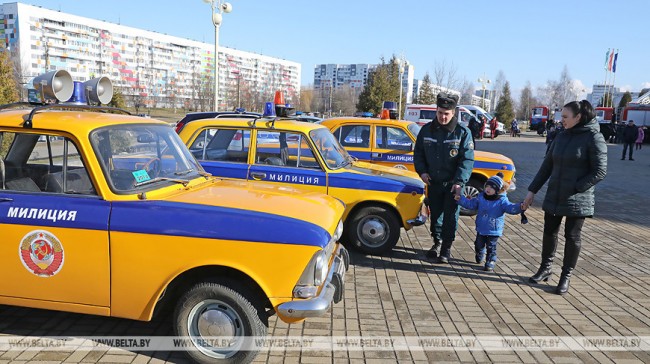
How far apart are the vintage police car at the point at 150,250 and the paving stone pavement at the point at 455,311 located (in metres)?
0.48

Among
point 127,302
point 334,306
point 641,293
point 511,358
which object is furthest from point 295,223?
point 641,293

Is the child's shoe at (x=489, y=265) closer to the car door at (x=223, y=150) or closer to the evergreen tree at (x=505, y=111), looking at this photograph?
the car door at (x=223, y=150)

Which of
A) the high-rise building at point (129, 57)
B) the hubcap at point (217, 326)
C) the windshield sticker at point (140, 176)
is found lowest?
the hubcap at point (217, 326)

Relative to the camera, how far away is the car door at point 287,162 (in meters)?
5.96

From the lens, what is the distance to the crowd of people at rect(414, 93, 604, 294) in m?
4.88

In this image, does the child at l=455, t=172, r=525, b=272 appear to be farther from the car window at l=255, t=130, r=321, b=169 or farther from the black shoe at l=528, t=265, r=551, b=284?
the car window at l=255, t=130, r=321, b=169

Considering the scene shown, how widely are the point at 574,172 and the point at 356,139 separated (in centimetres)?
434

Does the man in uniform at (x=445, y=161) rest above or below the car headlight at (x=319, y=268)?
above

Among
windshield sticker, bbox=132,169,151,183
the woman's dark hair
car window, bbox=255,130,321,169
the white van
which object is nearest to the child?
the woman's dark hair

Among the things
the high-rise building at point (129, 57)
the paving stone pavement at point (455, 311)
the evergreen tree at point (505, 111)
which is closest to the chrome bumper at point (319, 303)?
the paving stone pavement at point (455, 311)

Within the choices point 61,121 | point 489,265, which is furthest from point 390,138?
point 61,121

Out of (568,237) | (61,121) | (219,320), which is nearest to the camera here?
(219,320)

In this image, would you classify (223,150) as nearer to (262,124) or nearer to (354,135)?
(262,124)

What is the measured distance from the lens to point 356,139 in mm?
8648
